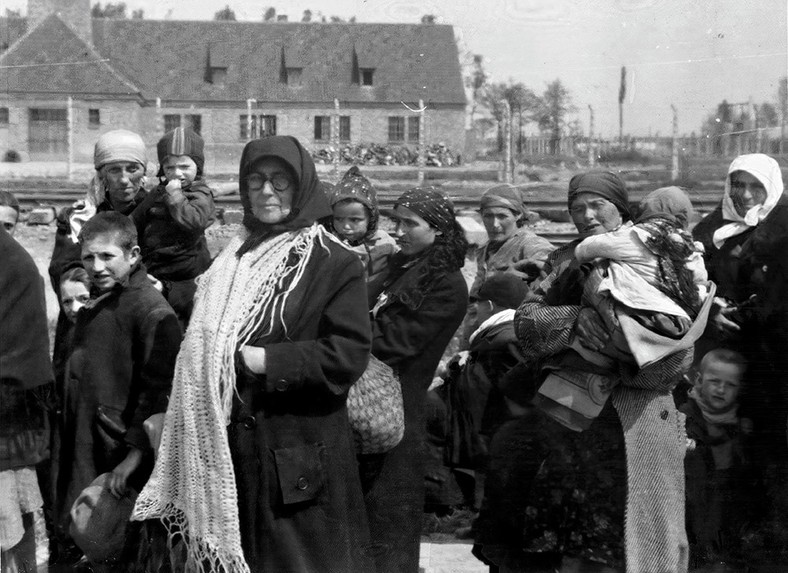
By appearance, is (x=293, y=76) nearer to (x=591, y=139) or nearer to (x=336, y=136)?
(x=336, y=136)

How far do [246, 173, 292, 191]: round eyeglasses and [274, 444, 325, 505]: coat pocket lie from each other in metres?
0.90

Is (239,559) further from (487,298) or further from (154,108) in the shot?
(154,108)

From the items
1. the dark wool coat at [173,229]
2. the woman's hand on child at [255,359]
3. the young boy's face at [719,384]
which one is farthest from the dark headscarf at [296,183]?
the young boy's face at [719,384]

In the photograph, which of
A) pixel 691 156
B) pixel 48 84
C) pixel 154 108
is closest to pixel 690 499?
pixel 691 156

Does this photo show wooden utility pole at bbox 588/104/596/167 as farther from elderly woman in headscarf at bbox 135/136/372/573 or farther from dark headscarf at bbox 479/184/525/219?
elderly woman in headscarf at bbox 135/136/372/573

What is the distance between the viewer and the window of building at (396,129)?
4.55 metres

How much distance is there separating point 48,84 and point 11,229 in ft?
2.16

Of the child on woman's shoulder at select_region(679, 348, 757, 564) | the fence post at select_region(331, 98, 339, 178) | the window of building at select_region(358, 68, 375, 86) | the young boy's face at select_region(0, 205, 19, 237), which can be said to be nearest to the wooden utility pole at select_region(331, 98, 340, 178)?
the fence post at select_region(331, 98, 339, 178)

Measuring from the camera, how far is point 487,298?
171 inches

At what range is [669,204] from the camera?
4133 mm

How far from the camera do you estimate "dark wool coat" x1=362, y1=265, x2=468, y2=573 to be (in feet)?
13.1

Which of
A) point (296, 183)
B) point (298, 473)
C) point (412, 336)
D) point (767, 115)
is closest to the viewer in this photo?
point (298, 473)

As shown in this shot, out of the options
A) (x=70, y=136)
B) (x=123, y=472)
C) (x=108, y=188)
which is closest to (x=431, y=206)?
(x=108, y=188)

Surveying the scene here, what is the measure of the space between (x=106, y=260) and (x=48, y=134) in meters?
1.04
